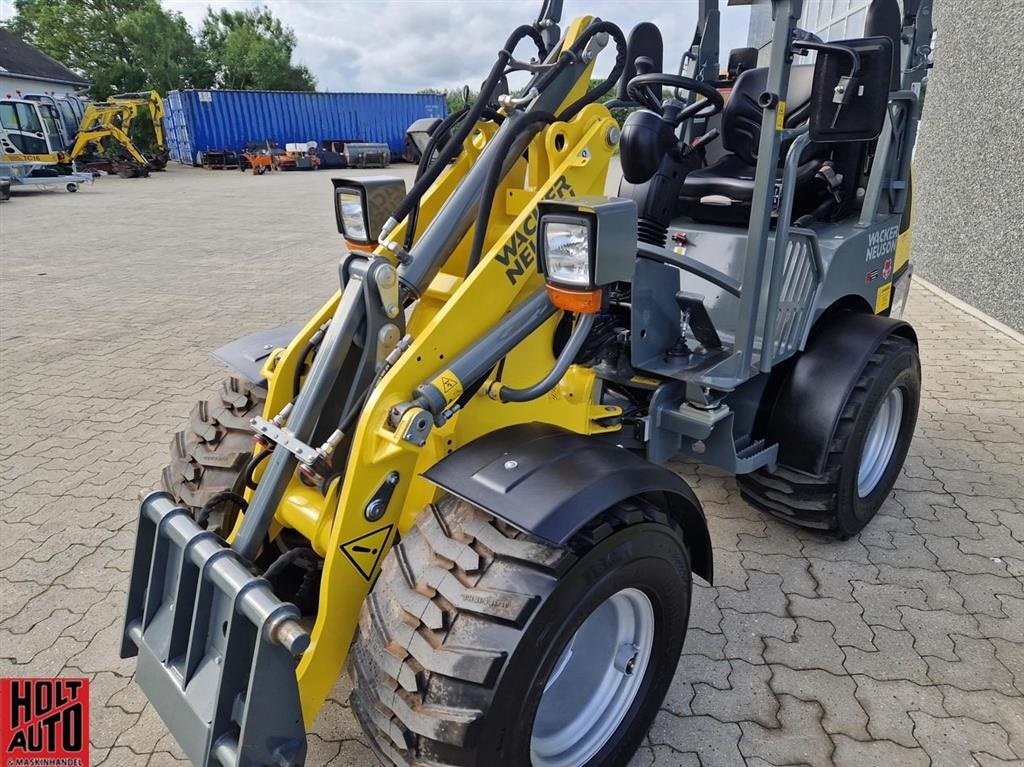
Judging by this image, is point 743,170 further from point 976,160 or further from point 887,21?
point 976,160

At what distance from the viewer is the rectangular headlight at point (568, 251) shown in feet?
6.11

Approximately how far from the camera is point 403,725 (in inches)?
66.4

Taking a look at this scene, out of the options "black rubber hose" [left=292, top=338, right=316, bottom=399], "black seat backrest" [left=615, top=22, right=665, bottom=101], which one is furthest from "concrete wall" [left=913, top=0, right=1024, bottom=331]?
"black rubber hose" [left=292, top=338, right=316, bottom=399]

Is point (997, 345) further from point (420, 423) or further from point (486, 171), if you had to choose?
point (420, 423)

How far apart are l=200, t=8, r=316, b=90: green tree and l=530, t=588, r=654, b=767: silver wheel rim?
48.5 metres

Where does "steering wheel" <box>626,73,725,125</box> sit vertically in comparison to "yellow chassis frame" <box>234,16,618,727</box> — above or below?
above

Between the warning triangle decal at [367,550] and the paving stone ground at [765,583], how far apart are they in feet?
2.40

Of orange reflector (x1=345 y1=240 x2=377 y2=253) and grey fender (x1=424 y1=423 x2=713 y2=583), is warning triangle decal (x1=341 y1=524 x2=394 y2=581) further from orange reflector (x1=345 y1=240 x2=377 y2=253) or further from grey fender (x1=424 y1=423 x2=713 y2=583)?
orange reflector (x1=345 y1=240 x2=377 y2=253)

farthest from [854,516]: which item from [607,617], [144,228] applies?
[144,228]

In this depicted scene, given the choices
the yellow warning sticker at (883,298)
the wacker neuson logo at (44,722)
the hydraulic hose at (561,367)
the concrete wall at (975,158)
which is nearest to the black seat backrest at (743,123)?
the yellow warning sticker at (883,298)

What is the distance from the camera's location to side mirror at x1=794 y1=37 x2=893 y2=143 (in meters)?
2.21

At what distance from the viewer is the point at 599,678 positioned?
218 centimetres

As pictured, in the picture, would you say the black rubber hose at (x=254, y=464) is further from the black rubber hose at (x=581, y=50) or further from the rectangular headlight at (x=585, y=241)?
the black rubber hose at (x=581, y=50)

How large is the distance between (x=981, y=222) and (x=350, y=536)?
23.7 feet
